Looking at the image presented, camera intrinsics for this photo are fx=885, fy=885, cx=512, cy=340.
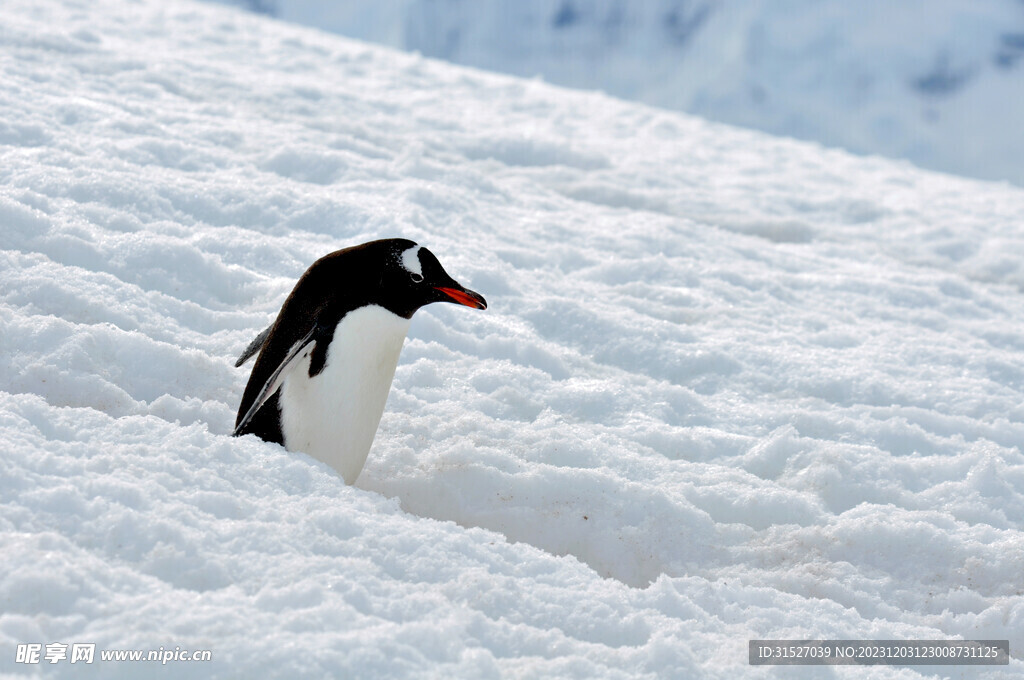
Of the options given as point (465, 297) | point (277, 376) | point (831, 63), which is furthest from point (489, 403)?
point (831, 63)

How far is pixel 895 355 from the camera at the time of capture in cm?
393

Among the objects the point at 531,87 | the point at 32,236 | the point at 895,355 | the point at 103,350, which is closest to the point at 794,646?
the point at 103,350

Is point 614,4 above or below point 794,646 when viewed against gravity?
above

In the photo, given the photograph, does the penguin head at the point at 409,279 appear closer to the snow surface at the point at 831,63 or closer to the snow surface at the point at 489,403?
the snow surface at the point at 489,403

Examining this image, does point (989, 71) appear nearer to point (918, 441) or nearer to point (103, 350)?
point (918, 441)

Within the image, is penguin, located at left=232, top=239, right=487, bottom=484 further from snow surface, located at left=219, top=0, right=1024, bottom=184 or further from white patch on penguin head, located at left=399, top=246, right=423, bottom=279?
A: snow surface, located at left=219, top=0, right=1024, bottom=184

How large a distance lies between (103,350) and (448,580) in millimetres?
1407

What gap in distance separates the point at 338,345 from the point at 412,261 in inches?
11.1

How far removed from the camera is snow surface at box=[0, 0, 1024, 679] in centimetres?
157

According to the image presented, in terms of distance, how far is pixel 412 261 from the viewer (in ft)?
7.38

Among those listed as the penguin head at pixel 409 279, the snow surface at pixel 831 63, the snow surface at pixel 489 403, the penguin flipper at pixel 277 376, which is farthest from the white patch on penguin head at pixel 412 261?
the snow surface at pixel 831 63

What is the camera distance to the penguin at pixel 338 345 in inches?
86.7

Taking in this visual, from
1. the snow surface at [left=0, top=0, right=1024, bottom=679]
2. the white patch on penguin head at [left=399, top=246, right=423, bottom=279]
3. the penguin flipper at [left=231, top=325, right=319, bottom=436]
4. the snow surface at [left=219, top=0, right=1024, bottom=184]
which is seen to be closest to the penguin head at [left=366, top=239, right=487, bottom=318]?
the white patch on penguin head at [left=399, top=246, right=423, bottom=279]

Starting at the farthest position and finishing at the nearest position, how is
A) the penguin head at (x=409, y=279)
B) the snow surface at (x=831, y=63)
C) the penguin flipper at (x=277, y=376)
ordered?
the snow surface at (x=831, y=63), the penguin head at (x=409, y=279), the penguin flipper at (x=277, y=376)
